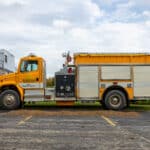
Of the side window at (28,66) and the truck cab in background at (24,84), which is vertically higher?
the side window at (28,66)

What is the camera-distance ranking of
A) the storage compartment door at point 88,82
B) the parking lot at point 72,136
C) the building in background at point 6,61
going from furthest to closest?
1. the building in background at point 6,61
2. the storage compartment door at point 88,82
3. the parking lot at point 72,136

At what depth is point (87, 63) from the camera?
75.3 ft

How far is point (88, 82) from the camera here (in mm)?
22797

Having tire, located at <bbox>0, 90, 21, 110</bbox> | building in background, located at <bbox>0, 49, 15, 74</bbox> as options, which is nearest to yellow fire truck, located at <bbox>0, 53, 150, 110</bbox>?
tire, located at <bbox>0, 90, 21, 110</bbox>

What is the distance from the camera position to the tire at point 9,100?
22.4m

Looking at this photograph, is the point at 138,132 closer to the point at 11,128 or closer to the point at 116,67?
the point at 11,128

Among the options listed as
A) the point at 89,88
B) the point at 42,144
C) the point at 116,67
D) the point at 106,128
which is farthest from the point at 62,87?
the point at 42,144

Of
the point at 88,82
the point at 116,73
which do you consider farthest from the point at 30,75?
the point at 116,73

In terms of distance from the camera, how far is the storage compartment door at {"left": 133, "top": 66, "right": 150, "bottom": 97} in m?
22.7

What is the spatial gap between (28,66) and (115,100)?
5103mm

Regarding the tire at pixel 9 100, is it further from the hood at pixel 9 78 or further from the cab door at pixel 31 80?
the hood at pixel 9 78

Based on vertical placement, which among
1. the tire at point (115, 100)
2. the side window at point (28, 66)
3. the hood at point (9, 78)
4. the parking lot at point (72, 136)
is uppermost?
the side window at point (28, 66)

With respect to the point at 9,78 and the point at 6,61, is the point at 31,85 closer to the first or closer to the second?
the point at 9,78

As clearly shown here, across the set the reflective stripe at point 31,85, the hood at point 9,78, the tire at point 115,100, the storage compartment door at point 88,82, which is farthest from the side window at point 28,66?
the tire at point 115,100
